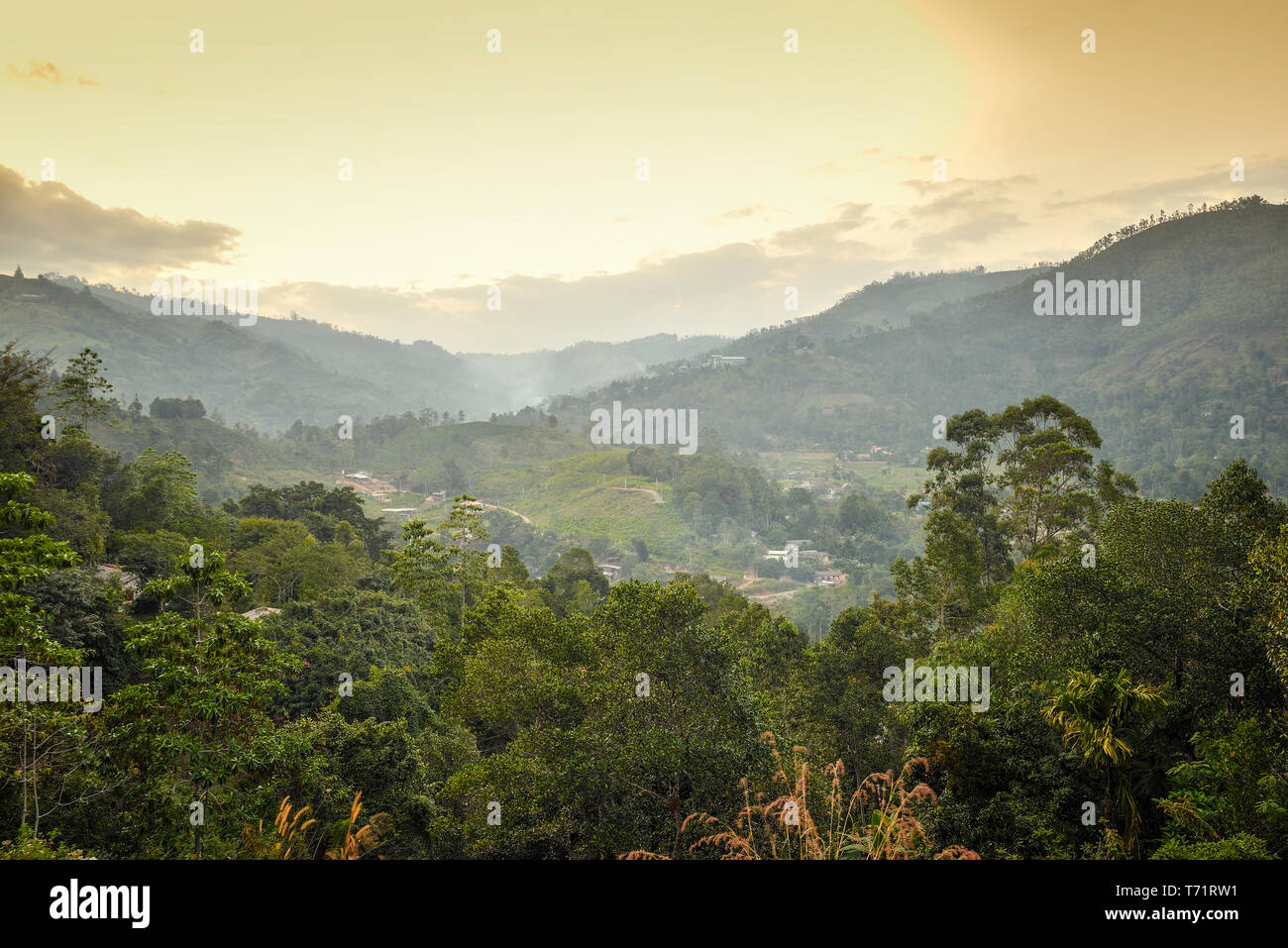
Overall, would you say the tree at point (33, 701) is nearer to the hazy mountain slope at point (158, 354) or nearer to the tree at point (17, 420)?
the tree at point (17, 420)

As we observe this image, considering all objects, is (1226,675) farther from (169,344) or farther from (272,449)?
(169,344)

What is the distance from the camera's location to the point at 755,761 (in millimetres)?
8773

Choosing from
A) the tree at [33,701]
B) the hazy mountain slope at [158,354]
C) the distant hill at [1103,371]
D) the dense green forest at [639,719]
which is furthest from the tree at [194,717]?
the hazy mountain slope at [158,354]

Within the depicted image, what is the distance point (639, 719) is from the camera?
909 cm

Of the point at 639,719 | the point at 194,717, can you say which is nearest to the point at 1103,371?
the point at 639,719

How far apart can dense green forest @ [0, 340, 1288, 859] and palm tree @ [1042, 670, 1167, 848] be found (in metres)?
0.04

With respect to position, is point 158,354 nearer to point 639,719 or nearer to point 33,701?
point 33,701

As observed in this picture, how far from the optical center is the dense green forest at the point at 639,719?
24.9 ft

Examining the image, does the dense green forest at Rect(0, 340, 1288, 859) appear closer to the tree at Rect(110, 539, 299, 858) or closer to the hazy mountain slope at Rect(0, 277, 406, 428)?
the tree at Rect(110, 539, 299, 858)

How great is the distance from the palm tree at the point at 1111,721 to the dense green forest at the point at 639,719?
1.4 inches

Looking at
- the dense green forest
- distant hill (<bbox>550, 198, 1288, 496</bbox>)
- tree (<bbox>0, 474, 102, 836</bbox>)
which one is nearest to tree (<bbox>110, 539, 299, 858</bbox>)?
the dense green forest

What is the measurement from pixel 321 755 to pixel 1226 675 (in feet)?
44.1

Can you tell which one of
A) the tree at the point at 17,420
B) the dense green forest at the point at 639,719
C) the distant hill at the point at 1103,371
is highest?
the distant hill at the point at 1103,371

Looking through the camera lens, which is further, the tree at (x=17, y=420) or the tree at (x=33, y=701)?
the tree at (x=17, y=420)
